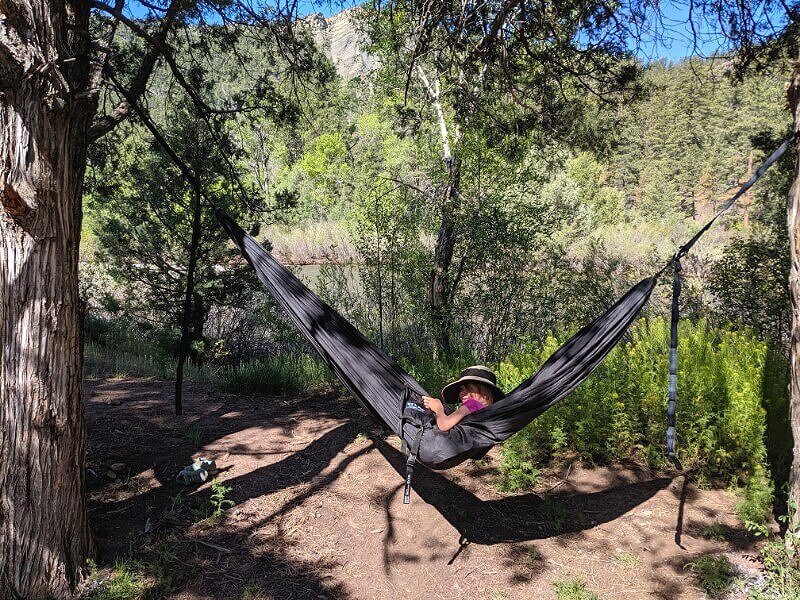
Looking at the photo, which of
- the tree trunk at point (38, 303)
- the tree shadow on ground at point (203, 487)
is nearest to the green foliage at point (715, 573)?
the tree shadow on ground at point (203, 487)

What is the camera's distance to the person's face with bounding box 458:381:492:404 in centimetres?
257

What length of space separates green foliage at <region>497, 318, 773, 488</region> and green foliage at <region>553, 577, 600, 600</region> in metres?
0.79

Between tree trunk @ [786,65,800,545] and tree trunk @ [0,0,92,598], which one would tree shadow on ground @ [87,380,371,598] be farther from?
tree trunk @ [786,65,800,545]

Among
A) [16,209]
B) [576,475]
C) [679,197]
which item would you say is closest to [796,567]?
[576,475]

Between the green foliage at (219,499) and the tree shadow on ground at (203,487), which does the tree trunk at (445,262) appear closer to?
the tree shadow on ground at (203,487)

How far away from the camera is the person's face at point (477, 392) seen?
257 centimetres

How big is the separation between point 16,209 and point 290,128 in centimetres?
262

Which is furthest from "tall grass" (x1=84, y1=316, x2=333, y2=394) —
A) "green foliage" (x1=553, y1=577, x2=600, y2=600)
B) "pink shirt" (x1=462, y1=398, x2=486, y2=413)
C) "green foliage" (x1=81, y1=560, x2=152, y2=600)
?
"green foliage" (x1=553, y1=577, x2=600, y2=600)

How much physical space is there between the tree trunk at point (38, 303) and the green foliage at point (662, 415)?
6.81 ft

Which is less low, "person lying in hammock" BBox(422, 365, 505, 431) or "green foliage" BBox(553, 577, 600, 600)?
"person lying in hammock" BBox(422, 365, 505, 431)

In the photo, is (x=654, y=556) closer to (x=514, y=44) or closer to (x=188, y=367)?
(x=514, y=44)

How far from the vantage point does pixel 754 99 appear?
28.3m

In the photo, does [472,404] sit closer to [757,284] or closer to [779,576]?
[779,576]

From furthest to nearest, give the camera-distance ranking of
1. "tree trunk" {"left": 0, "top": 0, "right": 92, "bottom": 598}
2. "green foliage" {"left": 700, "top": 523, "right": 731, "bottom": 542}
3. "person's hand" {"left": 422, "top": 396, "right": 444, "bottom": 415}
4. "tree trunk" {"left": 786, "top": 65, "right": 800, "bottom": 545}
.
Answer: "person's hand" {"left": 422, "top": 396, "right": 444, "bottom": 415}
"green foliage" {"left": 700, "top": 523, "right": 731, "bottom": 542}
"tree trunk" {"left": 786, "top": 65, "right": 800, "bottom": 545}
"tree trunk" {"left": 0, "top": 0, "right": 92, "bottom": 598}
